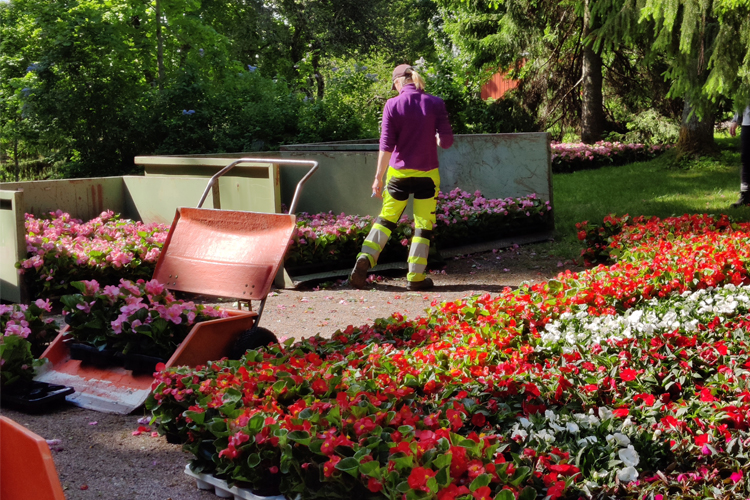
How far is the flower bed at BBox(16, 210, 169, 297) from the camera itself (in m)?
6.33

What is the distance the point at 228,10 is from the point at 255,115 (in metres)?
20.4

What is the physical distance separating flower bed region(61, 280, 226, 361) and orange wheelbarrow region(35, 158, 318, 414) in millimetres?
162

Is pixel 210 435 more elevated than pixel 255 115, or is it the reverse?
pixel 255 115

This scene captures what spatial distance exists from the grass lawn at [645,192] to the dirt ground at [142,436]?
2.86 m

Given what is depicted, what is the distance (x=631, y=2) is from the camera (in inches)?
423

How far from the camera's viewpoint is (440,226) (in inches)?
330

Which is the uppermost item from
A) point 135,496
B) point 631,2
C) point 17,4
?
point 17,4

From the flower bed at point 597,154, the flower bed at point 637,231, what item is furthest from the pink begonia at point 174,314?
the flower bed at point 597,154

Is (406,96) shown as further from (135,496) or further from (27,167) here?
(27,167)

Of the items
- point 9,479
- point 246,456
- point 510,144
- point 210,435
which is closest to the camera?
point 9,479

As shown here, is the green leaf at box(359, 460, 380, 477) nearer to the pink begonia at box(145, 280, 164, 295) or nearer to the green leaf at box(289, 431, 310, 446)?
the green leaf at box(289, 431, 310, 446)

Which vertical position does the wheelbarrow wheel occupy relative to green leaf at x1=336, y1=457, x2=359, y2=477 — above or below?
above

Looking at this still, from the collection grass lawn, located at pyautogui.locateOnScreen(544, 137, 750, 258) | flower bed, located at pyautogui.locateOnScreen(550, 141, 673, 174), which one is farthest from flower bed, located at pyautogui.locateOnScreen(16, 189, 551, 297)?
flower bed, located at pyautogui.locateOnScreen(550, 141, 673, 174)

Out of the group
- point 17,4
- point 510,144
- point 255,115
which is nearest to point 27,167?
point 17,4
